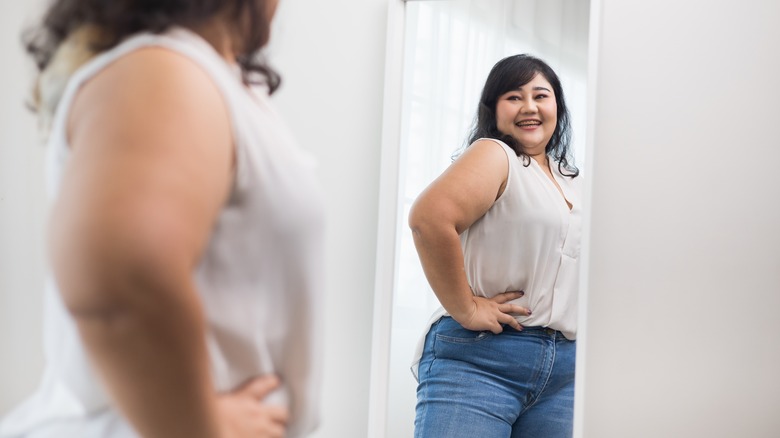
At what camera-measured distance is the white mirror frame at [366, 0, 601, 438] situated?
1.66 meters

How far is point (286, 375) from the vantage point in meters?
0.47

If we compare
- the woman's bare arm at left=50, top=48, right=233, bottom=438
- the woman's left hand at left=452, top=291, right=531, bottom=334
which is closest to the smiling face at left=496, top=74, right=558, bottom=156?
the woman's left hand at left=452, top=291, right=531, bottom=334

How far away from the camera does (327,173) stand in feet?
6.30

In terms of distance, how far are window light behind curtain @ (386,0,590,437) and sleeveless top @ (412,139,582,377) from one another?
4.9 inches

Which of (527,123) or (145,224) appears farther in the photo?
(527,123)

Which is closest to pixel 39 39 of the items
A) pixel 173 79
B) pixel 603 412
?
pixel 173 79

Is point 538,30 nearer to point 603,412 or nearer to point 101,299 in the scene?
point 603,412

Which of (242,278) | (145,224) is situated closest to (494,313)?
(242,278)

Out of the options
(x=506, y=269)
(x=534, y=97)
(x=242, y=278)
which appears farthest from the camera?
(x=534, y=97)

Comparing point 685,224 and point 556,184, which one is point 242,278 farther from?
point 685,224

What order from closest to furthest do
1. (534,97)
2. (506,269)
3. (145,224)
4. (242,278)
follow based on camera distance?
(145,224) → (242,278) → (506,269) → (534,97)

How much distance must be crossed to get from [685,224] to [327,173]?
33.2 inches

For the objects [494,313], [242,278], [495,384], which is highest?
[242,278]

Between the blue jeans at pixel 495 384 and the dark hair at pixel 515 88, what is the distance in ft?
1.23
